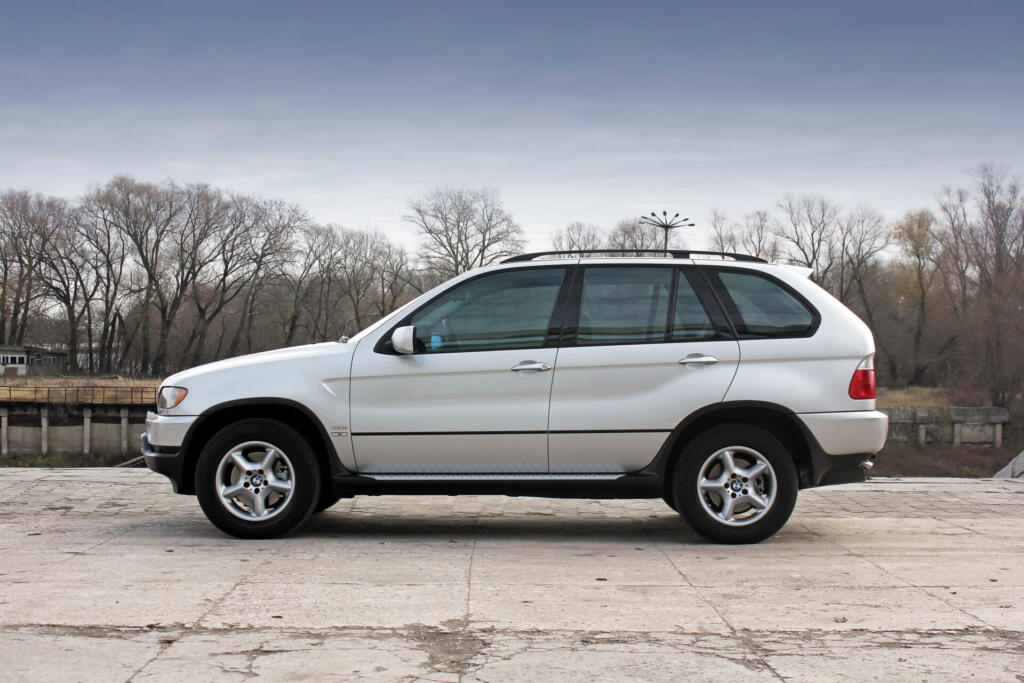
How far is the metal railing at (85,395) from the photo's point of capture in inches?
2608

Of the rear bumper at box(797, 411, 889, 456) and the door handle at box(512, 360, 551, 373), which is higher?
the door handle at box(512, 360, 551, 373)

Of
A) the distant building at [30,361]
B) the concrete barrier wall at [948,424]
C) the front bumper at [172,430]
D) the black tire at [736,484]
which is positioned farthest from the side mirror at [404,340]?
the distant building at [30,361]

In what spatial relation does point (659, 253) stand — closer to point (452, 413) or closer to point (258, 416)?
point (452, 413)

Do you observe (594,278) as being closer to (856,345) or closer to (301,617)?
(856,345)

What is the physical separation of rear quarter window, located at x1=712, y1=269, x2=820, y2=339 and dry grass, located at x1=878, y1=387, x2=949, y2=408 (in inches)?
2104

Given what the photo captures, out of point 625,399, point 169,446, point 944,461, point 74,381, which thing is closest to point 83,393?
point 74,381

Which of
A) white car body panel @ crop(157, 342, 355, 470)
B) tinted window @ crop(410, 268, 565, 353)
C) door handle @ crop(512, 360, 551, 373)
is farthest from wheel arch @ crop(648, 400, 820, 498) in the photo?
white car body panel @ crop(157, 342, 355, 470)

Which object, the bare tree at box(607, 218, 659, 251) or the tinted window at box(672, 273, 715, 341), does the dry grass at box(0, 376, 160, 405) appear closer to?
the bare tree at box(607, 218, 659, 251)

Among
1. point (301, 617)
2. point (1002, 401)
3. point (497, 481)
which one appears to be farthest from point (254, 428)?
point (1002, 401)

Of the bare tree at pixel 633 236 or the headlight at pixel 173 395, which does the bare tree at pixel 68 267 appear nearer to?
the bare tree at pixel 633 236

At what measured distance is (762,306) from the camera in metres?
6.28

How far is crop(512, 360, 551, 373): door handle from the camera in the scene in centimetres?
612

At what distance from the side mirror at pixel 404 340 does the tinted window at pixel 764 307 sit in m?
2.01

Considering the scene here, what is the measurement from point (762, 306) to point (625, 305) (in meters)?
0.87
